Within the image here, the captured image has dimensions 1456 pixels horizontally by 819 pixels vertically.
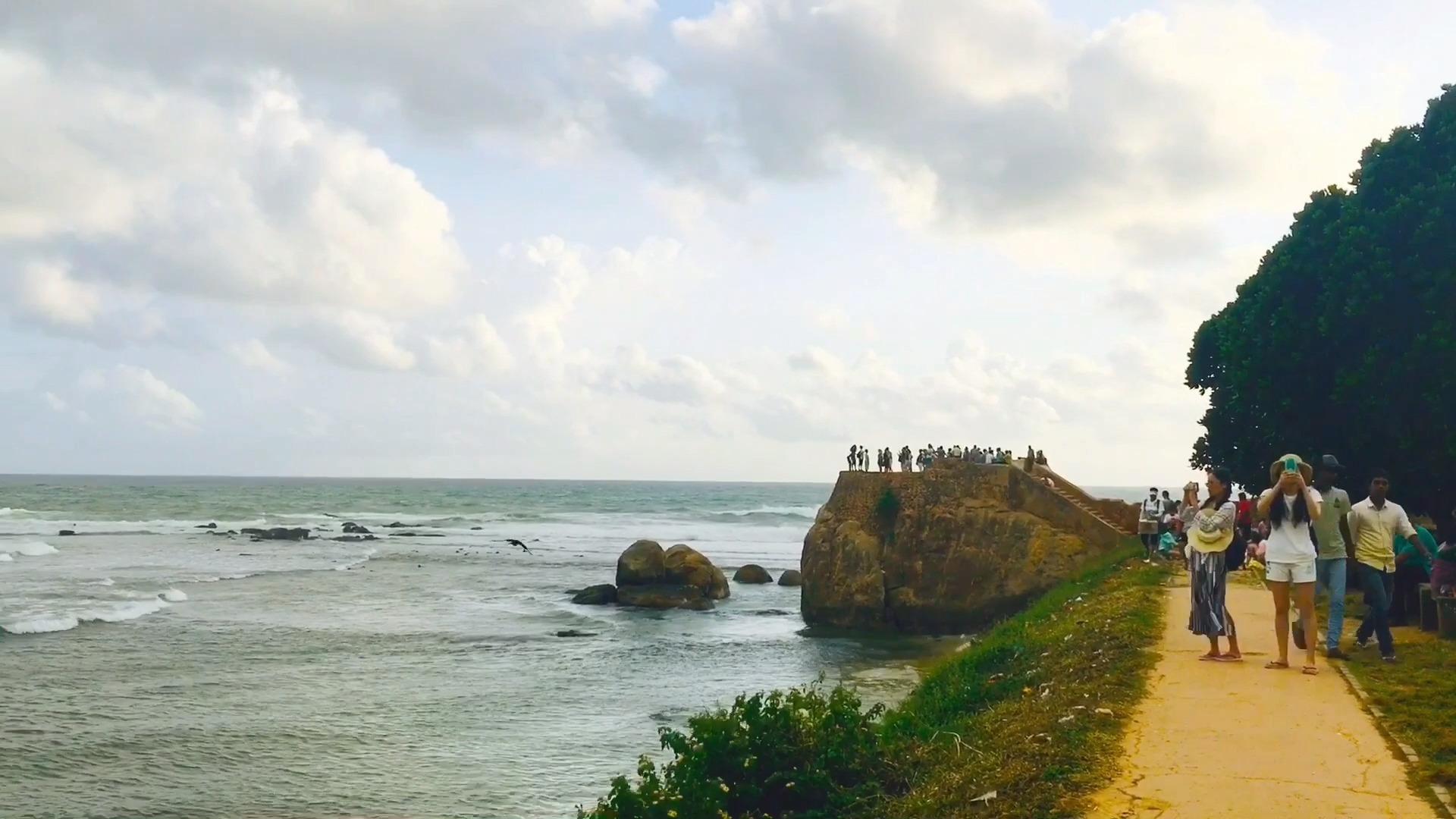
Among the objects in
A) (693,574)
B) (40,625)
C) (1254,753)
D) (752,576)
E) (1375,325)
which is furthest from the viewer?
(752,576)

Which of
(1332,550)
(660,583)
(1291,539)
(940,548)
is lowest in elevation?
(660,583)

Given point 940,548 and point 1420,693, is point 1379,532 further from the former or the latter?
point 940,548

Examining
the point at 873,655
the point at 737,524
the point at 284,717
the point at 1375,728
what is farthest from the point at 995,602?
the point at 737,524

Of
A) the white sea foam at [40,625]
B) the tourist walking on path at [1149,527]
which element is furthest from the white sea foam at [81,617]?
the tourist walking on path at [1149,527]

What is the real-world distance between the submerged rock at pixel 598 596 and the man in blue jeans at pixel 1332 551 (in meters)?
26.7

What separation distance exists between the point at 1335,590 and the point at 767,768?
6.01 m

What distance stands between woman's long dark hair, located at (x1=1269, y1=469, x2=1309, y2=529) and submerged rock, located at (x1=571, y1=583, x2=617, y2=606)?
2722 cm

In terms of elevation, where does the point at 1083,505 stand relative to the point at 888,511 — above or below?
above

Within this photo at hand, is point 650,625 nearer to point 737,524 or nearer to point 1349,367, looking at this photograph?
point 1349,367

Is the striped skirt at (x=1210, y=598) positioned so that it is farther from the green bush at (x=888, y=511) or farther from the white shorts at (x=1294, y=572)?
the green bush at (x=888, y=511)

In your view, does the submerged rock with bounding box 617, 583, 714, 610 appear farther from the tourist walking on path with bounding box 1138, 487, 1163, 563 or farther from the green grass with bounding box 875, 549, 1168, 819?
the green grass with bounding box 875, 549, 1168, 819

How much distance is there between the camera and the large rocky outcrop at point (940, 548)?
2717 centimetres

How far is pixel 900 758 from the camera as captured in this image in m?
9.23

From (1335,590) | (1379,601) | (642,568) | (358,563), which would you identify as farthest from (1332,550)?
(358,563)
